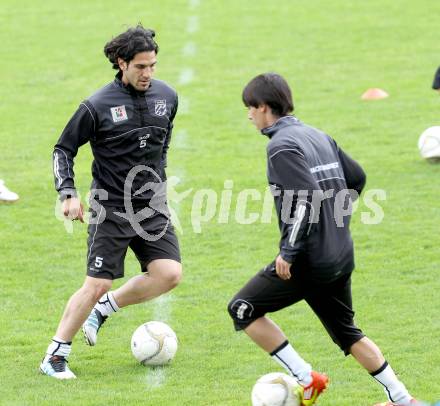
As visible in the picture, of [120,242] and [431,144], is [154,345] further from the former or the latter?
[431,144]

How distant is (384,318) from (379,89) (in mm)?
8860

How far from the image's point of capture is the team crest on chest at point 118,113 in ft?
25.0

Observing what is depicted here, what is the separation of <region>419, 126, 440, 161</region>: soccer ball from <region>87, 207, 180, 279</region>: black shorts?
5.96 metres

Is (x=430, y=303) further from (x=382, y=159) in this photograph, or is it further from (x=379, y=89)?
(x=379, y=89)

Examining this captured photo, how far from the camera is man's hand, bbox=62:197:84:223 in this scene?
→ 739 cm

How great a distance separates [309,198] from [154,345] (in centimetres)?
200

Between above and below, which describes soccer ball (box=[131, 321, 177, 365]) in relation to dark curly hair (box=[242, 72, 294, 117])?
below

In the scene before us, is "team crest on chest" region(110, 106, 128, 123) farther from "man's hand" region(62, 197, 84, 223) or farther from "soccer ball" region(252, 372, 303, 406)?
"soccer ball" region(252, 372, 303, 406)

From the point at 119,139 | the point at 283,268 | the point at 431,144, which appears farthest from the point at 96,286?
the point at 431,144

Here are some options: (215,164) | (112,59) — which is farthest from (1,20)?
(112,59)

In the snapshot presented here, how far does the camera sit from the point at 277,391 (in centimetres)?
673

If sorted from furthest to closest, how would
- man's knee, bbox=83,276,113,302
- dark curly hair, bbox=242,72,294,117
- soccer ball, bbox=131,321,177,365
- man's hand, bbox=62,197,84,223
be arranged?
1. soccer ball, bbox=131,321,177,365
2. man's knee, bbox=83,276,113,302
3. man's hand, bbox=62,197,84,223
4. dark curly hair, bbox=242,72,294,117

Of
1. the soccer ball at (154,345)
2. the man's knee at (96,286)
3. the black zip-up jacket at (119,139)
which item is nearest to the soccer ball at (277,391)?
the soccer ball at (154,345)

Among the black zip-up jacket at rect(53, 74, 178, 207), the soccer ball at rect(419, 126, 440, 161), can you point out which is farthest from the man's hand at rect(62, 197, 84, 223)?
the soccer ball at rect(419, 126, 440, 161)
